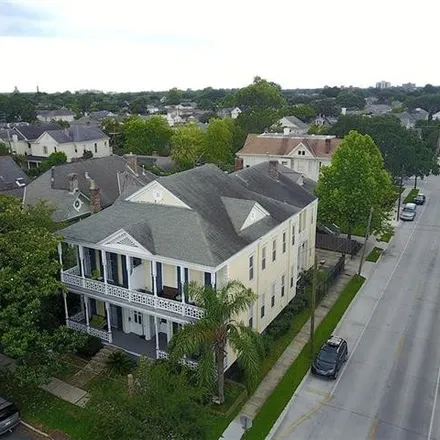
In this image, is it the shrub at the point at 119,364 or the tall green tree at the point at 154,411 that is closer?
the tall green tree at the point at 154,411

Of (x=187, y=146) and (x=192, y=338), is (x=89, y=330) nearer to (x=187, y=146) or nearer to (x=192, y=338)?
(x=192, y=338)

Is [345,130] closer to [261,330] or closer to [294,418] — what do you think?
[261,330]

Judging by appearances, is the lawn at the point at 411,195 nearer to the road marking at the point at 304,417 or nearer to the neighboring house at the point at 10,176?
the road marking at the point at 304,417

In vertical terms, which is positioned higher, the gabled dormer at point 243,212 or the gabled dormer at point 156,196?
the gabled dormer at point 156,196

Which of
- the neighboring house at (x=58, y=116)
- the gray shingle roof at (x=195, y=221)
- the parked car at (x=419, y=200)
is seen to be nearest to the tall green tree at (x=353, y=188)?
the gray shingle roof at (x=195, y=221)

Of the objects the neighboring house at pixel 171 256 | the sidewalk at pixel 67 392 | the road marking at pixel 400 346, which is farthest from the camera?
the road marking at pixel 400 346

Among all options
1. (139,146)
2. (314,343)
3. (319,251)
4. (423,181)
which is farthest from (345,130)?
(314,343)
